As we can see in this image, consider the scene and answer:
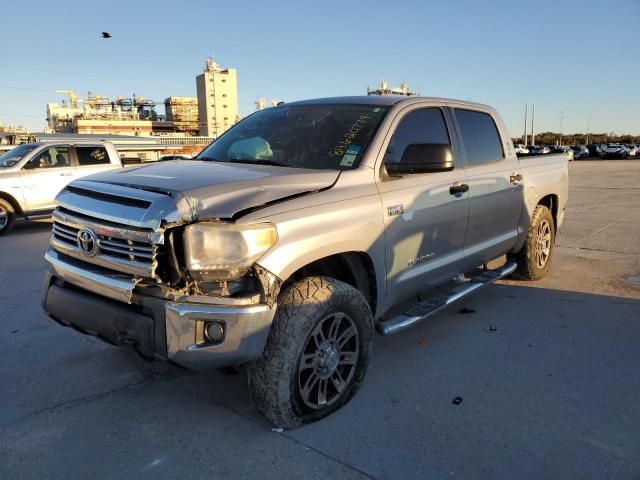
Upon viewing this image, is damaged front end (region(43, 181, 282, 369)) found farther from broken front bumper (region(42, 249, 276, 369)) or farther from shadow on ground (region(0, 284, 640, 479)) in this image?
shadow on ground (region(0, 284, 640, 479))

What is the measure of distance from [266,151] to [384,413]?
2.01 metres

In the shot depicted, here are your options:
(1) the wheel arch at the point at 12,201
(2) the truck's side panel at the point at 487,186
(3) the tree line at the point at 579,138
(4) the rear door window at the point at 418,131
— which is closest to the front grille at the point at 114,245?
(4) the rear door window at the point at 418,131

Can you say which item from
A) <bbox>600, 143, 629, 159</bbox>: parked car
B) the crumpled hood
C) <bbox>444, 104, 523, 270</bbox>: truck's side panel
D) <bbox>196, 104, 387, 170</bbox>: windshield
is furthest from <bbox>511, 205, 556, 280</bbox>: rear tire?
<bbox>600, 143, 629, 159</bbox>: parked car

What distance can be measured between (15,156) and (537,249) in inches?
412

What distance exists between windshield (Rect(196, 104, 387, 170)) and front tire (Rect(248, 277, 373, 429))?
958 mm

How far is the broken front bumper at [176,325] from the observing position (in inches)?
99.7

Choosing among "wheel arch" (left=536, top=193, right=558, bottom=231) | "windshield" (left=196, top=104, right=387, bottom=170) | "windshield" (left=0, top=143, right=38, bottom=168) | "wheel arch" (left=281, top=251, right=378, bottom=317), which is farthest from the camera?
"windshield" (left=0, top=143, right=38, bottom=168)

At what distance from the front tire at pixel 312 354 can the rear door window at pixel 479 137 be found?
6.71 feet

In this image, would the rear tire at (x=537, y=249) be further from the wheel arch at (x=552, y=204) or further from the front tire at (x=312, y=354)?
the front tire at (x=312, y=354)

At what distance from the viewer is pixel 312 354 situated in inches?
115

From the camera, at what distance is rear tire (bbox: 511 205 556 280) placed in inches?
218

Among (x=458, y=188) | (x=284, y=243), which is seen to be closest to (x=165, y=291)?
(x=284, y=243)

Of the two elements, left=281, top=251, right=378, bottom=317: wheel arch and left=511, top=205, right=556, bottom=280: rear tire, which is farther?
left=511, top=205, right=556, bottom=280: rear tire

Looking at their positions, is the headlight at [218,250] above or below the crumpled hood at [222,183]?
below
